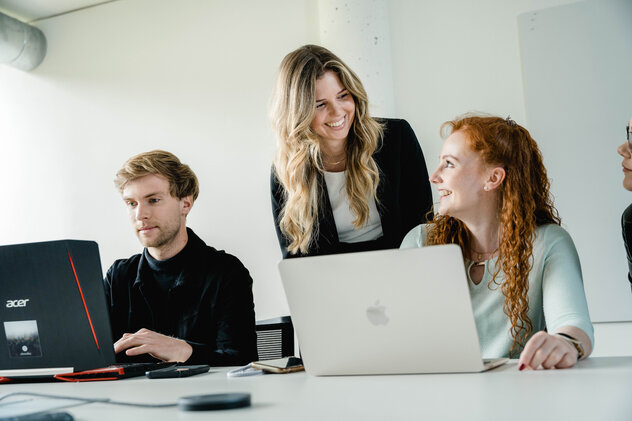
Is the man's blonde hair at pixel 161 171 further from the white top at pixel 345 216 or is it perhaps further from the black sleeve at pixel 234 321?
the white top at pixel 345 216

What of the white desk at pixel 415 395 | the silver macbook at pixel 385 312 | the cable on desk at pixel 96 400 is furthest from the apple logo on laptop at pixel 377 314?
the cable on desk at pixel 96 400

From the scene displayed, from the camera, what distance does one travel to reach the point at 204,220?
4211mm

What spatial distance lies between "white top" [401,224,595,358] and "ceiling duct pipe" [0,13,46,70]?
3934mm

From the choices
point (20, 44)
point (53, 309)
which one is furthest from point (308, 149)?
point (20, 44)

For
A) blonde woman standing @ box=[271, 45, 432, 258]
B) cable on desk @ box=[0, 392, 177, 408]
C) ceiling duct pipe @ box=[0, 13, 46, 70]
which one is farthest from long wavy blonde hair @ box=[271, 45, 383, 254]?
ceiling duct pipe @ box=[0, 13, 46, 70]

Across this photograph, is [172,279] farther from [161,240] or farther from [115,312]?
[115,312]

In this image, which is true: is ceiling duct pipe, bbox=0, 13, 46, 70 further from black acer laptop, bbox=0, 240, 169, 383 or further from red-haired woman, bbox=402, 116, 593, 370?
red-haired woman, bbox=402, 116, 593, 370

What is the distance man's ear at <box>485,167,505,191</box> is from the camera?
72.3 inches

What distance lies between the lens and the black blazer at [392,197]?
91.8 inches

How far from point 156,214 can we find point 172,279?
0.26 metres

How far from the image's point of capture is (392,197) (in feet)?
7.75

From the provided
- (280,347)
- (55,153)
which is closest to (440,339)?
(280,347)

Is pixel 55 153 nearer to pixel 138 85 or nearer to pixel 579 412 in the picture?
pixel 138 85

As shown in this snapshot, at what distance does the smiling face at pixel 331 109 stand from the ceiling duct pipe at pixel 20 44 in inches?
120
